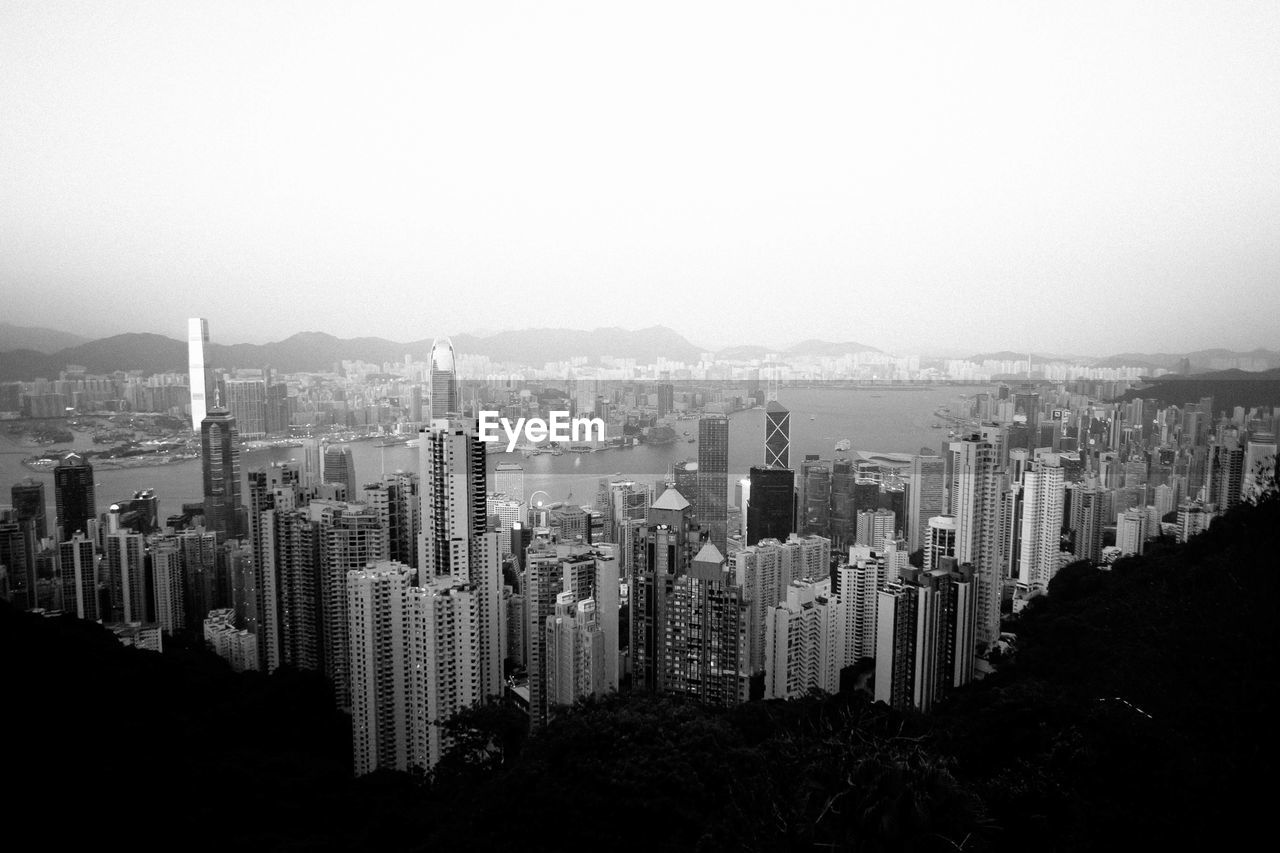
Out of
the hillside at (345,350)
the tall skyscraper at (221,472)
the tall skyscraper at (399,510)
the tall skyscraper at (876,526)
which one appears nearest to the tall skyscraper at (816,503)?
the tall skyscraper at (876,526)

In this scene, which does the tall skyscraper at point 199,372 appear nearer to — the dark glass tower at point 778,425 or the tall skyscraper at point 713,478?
the tall skyscraper at point 713,478

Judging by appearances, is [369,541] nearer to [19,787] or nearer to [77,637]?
[77,637]

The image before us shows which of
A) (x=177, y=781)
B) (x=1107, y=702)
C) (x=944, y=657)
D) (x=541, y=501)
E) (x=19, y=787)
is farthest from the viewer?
(x=541, y=501)

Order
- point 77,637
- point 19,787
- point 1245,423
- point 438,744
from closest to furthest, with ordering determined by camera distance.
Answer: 1. point 19,787
2. point 77,637
3. point 438,744
4. point 1245,423

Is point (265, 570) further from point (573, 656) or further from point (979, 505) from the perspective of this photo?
point (979, 505)

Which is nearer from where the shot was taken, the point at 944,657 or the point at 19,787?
the point at 19,787

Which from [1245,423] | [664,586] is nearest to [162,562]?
[664,586]

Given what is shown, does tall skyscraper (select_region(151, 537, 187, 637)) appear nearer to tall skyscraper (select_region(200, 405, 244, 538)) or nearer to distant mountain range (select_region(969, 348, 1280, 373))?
tall skyscraper (select_region(200, 405, 244, 538))
